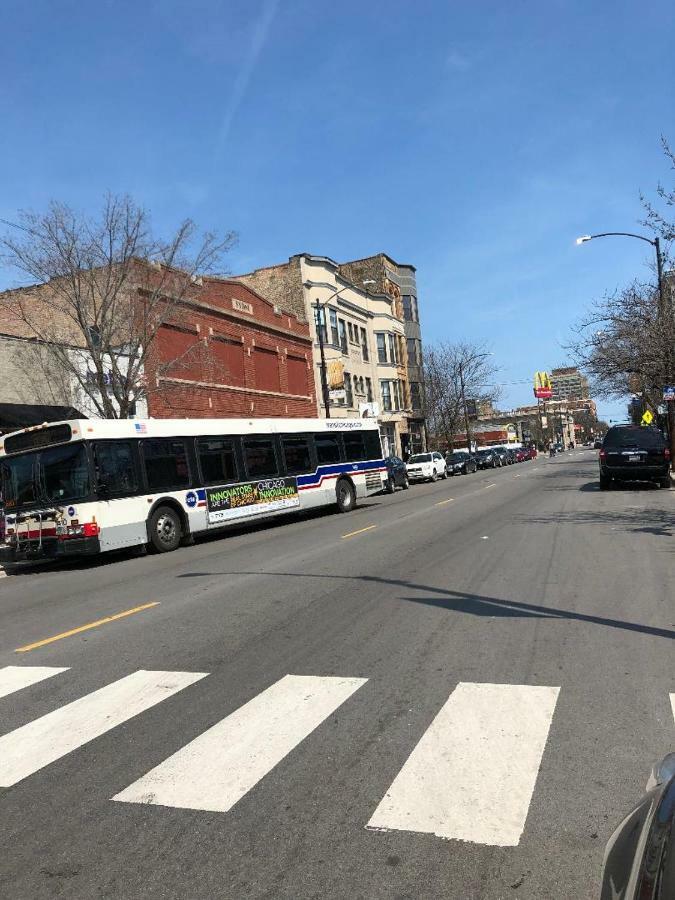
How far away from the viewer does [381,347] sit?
52.5 meters

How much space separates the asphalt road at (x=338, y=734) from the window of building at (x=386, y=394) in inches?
1680

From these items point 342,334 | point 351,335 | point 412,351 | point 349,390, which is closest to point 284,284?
point 342,334

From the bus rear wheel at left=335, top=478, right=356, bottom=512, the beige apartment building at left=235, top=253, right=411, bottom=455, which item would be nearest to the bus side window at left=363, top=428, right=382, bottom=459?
the bus rear wheel at left=335, top=478, right=356, bottom=512

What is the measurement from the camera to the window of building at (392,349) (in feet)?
175

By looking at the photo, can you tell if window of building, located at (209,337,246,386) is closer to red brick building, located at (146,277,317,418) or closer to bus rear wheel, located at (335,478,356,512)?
red brick building, located at (146,277,317,418)

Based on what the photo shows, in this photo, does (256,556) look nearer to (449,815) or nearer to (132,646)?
(132,646)

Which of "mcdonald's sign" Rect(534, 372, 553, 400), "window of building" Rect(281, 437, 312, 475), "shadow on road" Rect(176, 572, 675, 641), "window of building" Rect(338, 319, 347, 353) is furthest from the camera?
"mcdonald's sign" Rect(534, 372, 553, 400)

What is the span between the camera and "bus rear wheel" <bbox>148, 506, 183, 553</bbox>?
570 inches

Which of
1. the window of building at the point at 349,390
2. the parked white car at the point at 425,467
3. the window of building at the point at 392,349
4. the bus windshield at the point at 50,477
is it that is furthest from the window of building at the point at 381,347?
the bus windshield at the point at 50,477

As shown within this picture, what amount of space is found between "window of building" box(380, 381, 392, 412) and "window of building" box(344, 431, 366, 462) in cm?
2830

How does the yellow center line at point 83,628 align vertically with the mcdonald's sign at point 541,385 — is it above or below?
below

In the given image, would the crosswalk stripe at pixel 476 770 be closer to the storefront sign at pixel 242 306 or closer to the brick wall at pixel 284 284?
the storefront sign at pixel 242 306

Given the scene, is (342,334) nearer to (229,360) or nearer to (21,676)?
(229,360)

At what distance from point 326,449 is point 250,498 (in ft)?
13.8
